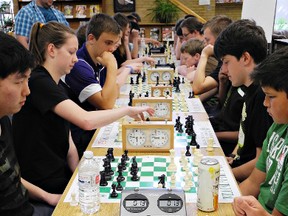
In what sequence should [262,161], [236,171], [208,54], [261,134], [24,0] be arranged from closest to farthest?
[262,161]
[261,134]
[236,171]
[208,54]
[24,0]

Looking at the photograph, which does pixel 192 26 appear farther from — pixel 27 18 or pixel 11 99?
pixel 11 99

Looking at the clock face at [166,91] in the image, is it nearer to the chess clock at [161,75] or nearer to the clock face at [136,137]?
the chess clock at [161,75]

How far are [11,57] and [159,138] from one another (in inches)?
36.3

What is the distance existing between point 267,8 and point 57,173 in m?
4.99

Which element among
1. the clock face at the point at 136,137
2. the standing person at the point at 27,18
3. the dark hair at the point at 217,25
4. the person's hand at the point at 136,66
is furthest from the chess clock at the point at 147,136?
the standing person at the point at 27,18

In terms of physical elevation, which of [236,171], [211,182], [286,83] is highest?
[286,83]

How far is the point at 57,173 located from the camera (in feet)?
6.98

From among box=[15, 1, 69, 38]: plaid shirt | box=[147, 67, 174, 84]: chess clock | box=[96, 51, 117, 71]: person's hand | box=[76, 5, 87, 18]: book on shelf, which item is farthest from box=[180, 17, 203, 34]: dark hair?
box=[76, 5, 87, 18]: book on shelf

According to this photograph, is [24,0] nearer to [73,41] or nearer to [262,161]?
[73,41]

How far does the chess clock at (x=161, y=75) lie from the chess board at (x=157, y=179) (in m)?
2.04

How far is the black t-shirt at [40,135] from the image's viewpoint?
2076 millimetres

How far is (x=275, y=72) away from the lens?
1583 millimetres

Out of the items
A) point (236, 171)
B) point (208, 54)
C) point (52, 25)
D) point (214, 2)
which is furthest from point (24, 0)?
point (236, 171)

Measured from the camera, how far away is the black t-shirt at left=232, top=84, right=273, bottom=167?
6.66ft
